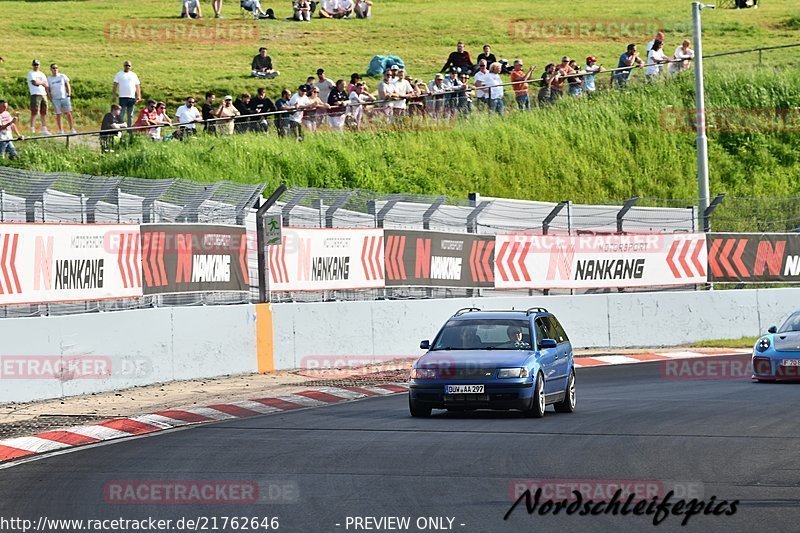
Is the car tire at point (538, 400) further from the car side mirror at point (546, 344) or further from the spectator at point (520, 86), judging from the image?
the spectator at point (520, 86)

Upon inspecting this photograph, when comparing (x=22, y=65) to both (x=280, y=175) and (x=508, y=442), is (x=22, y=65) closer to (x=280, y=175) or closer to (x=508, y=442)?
(x=280, y=175)

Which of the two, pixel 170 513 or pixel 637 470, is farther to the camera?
pixel 637 470

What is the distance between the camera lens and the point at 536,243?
1114 inches

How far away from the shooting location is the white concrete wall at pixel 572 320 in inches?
896

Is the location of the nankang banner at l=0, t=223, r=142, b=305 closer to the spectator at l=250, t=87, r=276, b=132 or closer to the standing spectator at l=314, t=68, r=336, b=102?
the spectator at l=250, t=87, r=276, b=132

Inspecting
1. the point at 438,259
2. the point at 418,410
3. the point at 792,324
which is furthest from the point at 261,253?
the point at 792,324

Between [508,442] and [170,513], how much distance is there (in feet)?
16.0

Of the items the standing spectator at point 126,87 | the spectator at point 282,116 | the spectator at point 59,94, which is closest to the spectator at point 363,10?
the spectator at point 282,116

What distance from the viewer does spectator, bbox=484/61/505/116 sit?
3806 centimetres

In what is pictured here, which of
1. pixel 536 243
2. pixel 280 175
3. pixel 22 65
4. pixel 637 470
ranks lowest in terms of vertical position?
pixel 637 470

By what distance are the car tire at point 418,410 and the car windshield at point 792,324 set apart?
7.63 meters

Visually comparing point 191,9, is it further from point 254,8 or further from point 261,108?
point 261,108

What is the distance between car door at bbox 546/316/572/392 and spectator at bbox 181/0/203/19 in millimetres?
45630

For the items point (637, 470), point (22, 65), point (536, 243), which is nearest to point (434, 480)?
point (637, 470)
